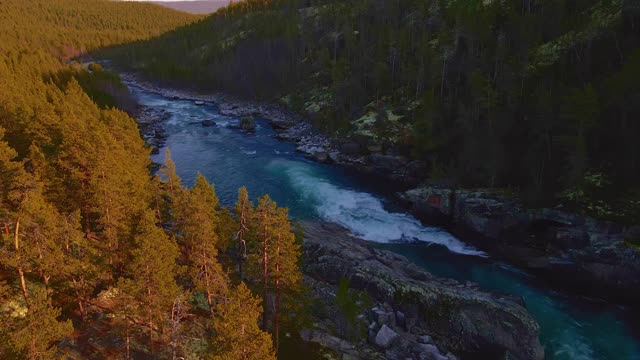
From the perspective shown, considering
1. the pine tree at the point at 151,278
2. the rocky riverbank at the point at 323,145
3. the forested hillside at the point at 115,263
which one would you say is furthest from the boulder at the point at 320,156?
the pine tree at the point at 151,278

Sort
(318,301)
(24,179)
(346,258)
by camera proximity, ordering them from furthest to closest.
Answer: (346,258) < (318,301) < (24,179)

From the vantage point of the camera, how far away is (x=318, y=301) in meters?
36.5

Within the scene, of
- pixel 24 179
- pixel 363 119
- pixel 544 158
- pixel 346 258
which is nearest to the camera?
pixel 24 179

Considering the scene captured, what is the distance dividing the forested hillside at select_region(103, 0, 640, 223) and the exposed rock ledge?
62.1ft

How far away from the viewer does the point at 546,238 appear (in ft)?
160

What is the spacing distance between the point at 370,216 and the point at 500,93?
1111 inches

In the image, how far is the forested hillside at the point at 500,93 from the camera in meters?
48.2

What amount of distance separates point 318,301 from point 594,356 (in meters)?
23.4

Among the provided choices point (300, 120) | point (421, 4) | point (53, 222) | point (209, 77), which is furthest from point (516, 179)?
point (209, 77)

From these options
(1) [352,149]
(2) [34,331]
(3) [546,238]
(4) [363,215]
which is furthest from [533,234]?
(2) [34,331]

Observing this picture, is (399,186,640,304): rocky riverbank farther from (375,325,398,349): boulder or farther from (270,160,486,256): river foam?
(375,325,398,349): boulder

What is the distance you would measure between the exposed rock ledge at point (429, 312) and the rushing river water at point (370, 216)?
3603 millimetres

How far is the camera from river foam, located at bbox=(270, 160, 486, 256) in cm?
5359

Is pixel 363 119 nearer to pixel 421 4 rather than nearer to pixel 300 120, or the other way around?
pixel 300 120
